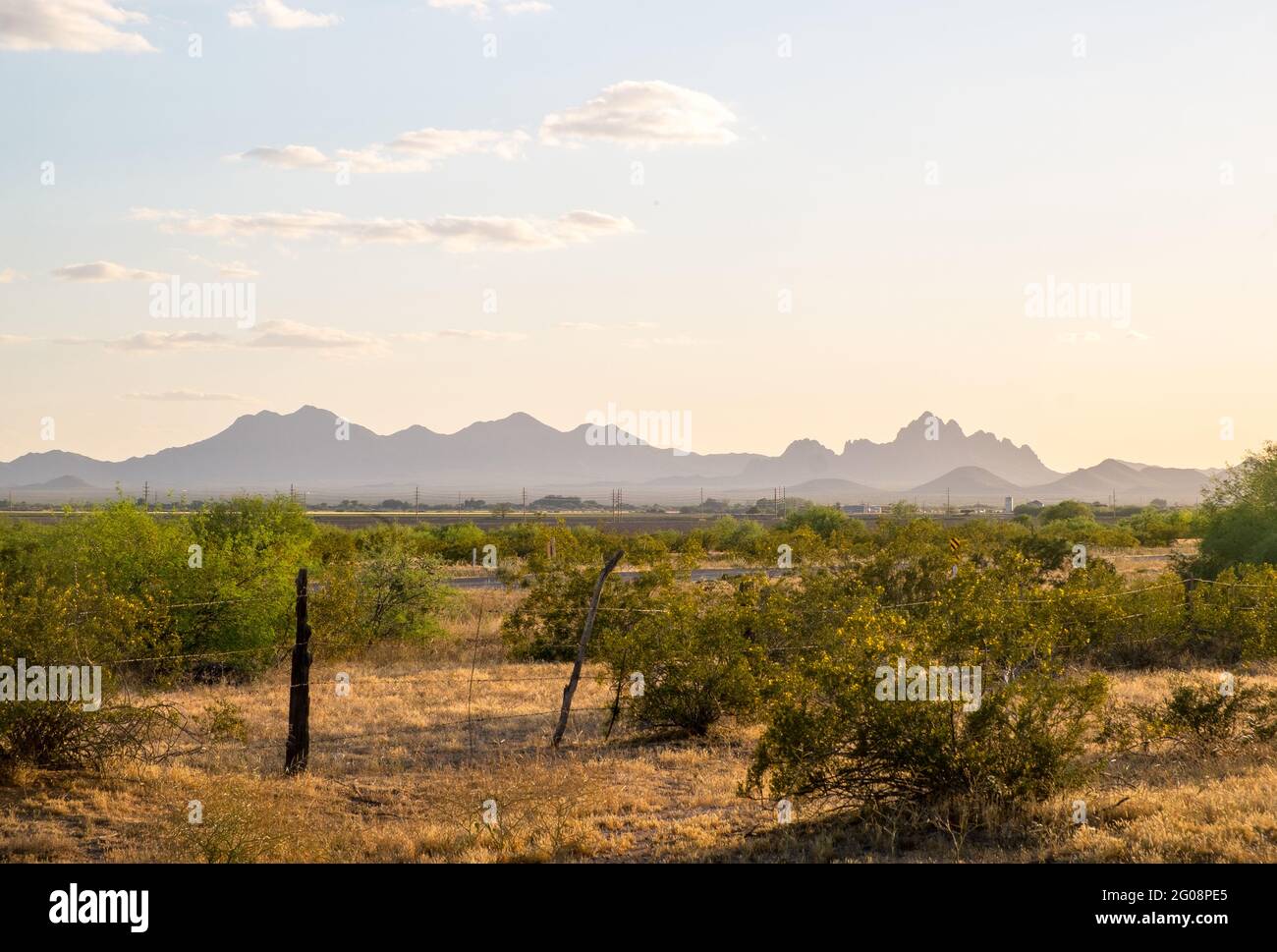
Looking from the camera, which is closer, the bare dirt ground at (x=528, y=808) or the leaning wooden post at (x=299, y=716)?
the bare dirt ground at (x=528, y=808)

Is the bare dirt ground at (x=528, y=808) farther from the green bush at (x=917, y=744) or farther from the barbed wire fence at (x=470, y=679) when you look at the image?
the green bush at (x=917, y=744)

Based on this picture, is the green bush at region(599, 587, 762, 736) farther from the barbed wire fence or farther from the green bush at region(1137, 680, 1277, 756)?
the green bush at region(1137, 680, 1277, 756)

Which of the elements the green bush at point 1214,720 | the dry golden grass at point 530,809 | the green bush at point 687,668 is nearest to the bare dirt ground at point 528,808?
the dry golden grass at point 530,809

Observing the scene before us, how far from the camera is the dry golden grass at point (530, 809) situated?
969 cm

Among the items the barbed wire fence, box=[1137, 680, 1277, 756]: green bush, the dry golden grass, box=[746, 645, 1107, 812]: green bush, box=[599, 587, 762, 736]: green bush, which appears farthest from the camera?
box=[599, 587, 762, 736]: green bush

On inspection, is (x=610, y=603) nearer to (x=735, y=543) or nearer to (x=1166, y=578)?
(x=1166, y=578)

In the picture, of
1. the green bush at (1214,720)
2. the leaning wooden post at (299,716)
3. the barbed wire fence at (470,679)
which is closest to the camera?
the green bush at (1214,720)

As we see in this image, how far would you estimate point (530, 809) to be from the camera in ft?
36.9

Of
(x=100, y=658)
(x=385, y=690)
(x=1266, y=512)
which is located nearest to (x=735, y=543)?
(x=1266, y=512)

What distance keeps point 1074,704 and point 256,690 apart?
50.8 feet

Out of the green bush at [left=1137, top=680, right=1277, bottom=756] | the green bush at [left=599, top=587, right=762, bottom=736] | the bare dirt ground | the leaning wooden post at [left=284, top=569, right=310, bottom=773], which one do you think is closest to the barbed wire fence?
the leaning wooden post at [left=284, top=569, right=310, bottom=773]

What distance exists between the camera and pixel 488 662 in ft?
83.5

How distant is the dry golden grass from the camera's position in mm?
9688

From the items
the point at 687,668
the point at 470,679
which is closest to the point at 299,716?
the point at 687,668
